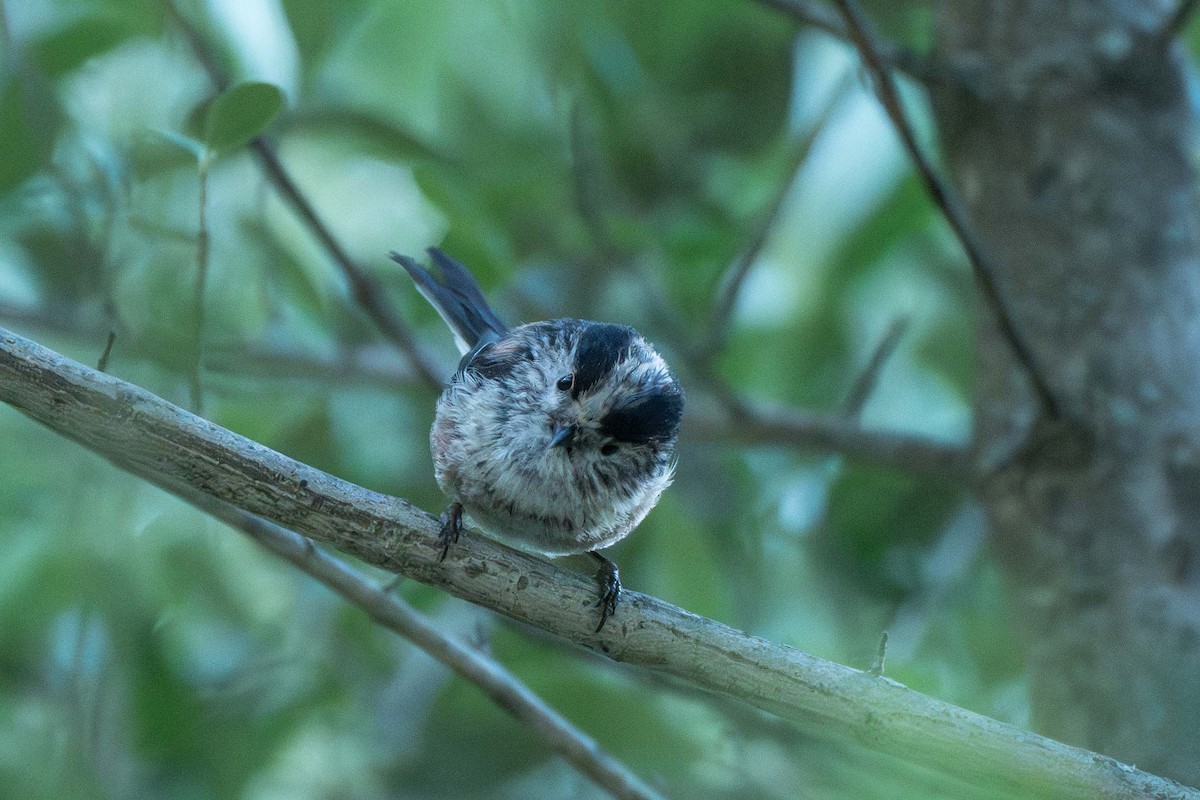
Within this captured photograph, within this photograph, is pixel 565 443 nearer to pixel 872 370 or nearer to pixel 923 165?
pixel 872 370

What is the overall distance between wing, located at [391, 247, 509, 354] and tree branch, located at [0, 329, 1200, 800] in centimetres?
115

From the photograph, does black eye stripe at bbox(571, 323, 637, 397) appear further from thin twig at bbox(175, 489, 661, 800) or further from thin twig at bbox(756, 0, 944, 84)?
thin twig at bbox(756, 0, 944, 84)

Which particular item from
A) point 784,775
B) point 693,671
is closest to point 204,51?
point 693,671

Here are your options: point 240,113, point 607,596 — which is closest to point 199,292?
point 240,113

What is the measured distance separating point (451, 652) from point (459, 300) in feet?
3.84

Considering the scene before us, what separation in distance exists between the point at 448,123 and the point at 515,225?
708mm

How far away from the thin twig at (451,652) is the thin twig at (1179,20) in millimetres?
2217

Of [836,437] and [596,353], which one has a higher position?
[596,353]

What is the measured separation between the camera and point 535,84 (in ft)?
13.3

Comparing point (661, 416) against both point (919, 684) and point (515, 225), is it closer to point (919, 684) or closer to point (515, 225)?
point (919, 684)

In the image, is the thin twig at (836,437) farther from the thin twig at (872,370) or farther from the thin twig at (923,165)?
the thin twig at (923,165)

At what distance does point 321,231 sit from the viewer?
2.74m

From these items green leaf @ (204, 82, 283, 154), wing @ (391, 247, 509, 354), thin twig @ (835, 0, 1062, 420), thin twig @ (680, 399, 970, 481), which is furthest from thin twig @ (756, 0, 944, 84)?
green leaf @ (204, 82, 283, 154)

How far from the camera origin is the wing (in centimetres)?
303
